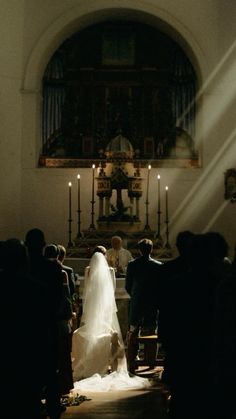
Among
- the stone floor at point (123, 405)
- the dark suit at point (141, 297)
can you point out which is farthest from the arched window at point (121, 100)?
the stone floor at point (123, 405)

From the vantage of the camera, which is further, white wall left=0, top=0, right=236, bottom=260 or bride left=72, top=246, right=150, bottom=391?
white wall left=0, top=0, right=236, bottom=260

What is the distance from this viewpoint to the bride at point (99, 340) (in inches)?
344

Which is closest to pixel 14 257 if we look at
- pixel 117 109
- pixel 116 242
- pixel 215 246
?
pixel 215 246

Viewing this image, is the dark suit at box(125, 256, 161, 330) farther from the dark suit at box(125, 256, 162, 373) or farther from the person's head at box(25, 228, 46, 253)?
the person's head at box(25, 228, 46, 253)

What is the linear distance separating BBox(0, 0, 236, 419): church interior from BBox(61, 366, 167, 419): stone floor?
721 cm

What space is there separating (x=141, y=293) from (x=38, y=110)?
333 inches

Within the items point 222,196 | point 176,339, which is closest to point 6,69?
point 222,196

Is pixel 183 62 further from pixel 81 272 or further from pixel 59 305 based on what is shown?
pixel 59 305

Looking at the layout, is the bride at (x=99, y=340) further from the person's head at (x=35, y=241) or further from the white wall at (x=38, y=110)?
the white wall at (x=38, y=110)

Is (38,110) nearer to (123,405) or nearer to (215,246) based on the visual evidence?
(123,405)

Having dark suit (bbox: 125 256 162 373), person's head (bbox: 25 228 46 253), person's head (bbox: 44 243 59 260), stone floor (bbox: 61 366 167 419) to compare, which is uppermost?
person's head (bbox: 25 228 46 253)

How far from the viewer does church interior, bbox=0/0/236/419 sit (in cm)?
1578

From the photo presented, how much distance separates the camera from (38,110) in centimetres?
1622

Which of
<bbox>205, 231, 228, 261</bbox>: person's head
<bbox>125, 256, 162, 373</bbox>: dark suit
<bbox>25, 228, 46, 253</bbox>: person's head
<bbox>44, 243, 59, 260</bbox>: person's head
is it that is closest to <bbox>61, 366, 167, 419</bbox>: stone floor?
<bbox>125, 256, 162, 373</bbox>: dark suit
